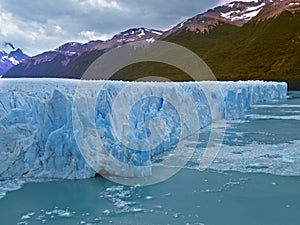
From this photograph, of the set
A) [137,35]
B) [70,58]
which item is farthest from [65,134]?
[137,35]

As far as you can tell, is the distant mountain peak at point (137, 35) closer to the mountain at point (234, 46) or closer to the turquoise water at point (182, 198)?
the mountain at point (234, 46)

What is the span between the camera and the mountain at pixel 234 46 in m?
52.4

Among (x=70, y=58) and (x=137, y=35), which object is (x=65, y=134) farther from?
(x=137, y=35)

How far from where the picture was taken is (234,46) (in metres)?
65.7

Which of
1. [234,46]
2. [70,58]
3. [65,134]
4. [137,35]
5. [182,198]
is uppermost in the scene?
[137,35]

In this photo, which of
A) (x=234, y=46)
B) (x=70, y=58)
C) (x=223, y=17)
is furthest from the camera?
(x=70, y=58)

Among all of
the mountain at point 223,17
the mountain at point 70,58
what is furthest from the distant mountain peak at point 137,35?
the mountain at point 223,17

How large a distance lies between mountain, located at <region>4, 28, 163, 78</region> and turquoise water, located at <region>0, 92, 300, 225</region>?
291ft

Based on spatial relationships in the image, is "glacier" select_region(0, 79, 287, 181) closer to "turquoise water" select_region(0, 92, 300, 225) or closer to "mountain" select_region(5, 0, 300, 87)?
"turquoise water" select_region(0, 92, 300, 225)

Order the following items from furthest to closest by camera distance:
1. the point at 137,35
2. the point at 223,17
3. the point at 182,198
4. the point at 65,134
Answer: the point at 137,35, the point at 223,17, the point at 65,134, the point at 182,198

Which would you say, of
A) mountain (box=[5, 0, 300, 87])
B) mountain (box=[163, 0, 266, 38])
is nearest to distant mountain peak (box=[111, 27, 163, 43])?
mountain (box=[5, 0, 300, 87])

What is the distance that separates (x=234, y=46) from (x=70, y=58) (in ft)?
203

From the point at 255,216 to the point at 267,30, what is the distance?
63.3 m

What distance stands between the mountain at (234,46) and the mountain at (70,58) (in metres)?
0.28
